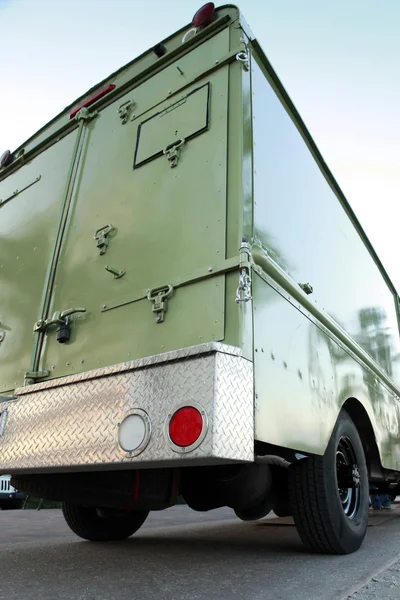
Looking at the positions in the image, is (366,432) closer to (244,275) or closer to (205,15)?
(244,275)

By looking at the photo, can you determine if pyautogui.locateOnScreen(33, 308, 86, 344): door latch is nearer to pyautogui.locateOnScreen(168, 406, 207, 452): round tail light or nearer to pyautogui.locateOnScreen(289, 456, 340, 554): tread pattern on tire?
pyautogui.locateOnScreen(168, 406, 207, 452): round tail light

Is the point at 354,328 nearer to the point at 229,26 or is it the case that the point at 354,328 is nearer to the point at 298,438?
the point at 298,438

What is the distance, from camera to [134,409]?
79.4 inches

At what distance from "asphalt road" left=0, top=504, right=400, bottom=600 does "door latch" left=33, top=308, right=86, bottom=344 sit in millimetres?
1187

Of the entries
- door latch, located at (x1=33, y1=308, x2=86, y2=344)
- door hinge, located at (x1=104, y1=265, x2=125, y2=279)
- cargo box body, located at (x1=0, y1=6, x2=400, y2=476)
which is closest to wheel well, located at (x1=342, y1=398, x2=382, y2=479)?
cargo box body, located at (x1=0, y1=6, x2=400, y2=476)

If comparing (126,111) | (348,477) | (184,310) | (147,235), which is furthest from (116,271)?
(348,477)

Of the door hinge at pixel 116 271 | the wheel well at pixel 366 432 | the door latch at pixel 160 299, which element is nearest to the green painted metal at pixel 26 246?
the door hinge at pixel 116 271

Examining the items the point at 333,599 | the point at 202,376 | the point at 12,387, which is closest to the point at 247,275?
the point at 202,376

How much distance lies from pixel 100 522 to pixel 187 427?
2.28 m

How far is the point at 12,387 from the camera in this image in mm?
2867

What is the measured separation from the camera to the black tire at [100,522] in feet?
11.6

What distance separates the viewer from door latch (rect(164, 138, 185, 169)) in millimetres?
2709

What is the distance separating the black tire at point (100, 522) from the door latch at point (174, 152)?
2472mm

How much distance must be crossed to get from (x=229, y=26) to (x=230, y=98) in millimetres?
544
